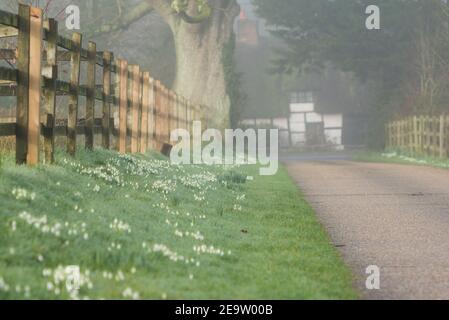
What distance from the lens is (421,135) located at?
3659 centimetres

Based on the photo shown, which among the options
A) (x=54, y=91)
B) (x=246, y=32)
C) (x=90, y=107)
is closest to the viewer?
(x=54, y=91)

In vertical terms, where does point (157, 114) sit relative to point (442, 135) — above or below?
above

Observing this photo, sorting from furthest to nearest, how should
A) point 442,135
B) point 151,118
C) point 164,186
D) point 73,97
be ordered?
point 442,135
point 151,118
point 73,97
point 164,186

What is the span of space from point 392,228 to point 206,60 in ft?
92.2

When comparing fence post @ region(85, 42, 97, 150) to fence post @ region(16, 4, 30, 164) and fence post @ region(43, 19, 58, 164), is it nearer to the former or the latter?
fence post @ region(43, 19, 58, 164)

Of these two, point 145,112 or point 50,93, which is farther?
point 145,112

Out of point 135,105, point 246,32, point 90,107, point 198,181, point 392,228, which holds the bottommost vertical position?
point 392,228

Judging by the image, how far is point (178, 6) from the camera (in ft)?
104

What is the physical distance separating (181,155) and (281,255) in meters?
16.8

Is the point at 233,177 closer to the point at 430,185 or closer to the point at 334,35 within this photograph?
the point at 430,185

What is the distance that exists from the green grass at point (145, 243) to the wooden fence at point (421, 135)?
21.4 m

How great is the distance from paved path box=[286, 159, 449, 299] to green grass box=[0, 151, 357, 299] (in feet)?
1.24

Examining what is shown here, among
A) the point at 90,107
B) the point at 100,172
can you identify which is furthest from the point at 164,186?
the point at 90,107

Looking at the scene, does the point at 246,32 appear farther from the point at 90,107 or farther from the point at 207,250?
the point at 207,250
